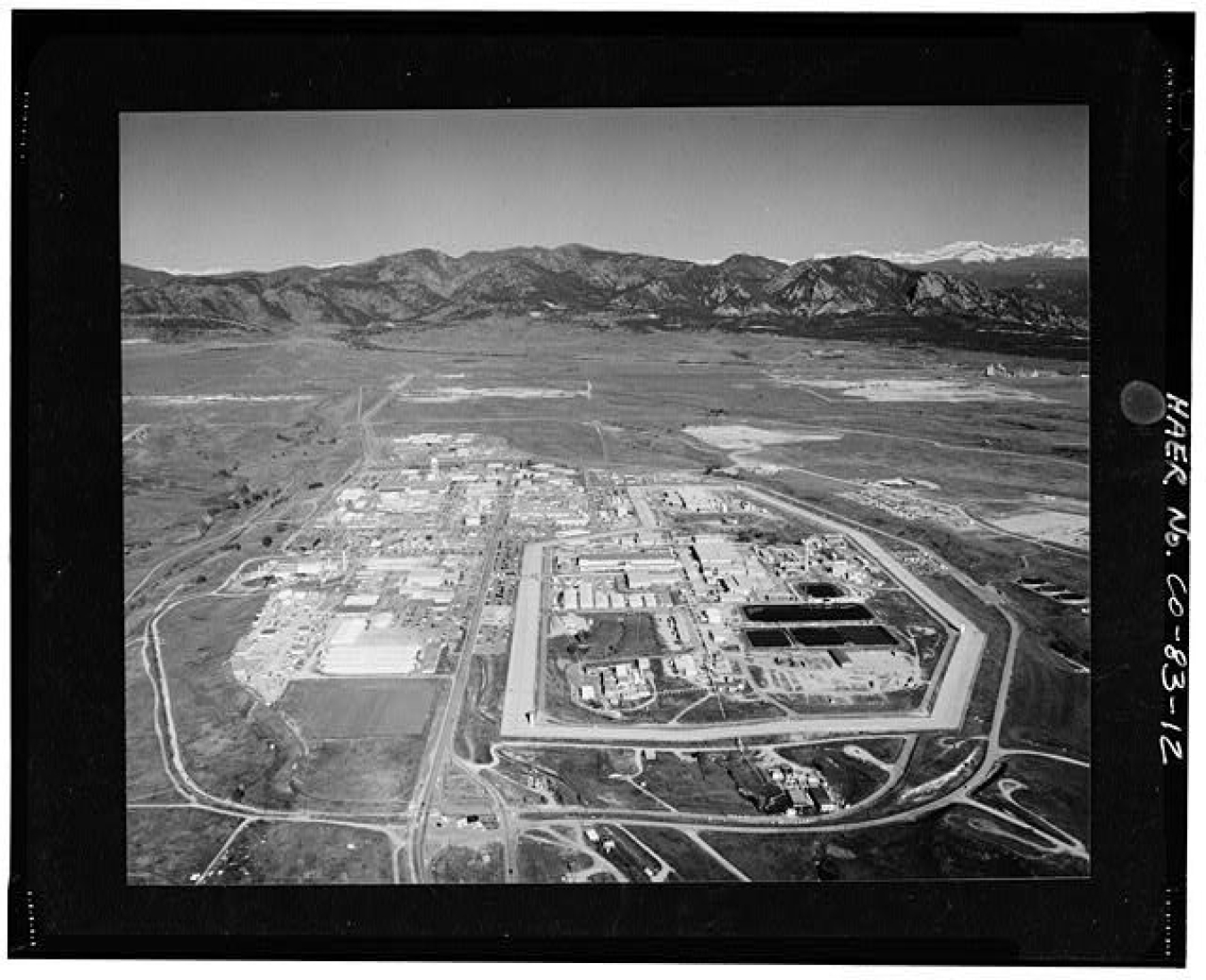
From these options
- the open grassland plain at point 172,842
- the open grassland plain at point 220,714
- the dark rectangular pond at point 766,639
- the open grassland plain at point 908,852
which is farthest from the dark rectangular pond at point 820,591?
the open grassland plain at point 172,842

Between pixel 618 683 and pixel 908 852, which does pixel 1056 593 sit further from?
pixel 618 683

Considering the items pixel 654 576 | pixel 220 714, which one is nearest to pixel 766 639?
pixel 654 576

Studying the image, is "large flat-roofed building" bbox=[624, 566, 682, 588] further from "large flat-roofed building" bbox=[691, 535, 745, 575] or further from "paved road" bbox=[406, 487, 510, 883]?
"paved road" bbox=[406, 487, 510, 883]

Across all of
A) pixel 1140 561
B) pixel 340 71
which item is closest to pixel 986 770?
pixel 1140 561

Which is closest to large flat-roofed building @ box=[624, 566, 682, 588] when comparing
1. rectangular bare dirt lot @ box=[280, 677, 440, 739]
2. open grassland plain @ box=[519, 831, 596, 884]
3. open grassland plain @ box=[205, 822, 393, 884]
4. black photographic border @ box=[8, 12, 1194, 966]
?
rectangular bare dirt lot @ box=[280, 677, 440, 739]

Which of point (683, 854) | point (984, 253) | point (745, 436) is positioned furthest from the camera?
A: point (745, 436)

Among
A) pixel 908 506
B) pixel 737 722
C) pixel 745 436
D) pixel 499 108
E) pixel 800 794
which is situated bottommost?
pixel 800 794
